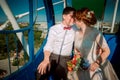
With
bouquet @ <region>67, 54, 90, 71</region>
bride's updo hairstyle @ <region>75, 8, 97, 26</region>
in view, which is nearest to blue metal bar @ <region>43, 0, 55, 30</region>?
bouquet @ <region>67, 54, 90, 71</region>

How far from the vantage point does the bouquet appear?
8.94 feet

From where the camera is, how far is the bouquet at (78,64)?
2.72 metres

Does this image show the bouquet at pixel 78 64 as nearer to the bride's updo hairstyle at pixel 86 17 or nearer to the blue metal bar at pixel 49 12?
the bride's updo hairstyle at pixel 86 17

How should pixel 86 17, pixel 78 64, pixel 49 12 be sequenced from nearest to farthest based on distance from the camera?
pixel 86 17
pixel 78 64
pixel 49 12

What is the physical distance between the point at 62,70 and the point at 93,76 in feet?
1.69

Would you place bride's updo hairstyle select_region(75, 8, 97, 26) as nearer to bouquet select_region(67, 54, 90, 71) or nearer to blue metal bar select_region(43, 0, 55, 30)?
bouquet select_region(67, 54, 90, 71)

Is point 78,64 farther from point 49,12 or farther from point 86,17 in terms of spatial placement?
point 49,12

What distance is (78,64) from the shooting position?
2789mm

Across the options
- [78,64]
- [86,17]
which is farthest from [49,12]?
[86,17]

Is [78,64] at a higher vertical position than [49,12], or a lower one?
lower

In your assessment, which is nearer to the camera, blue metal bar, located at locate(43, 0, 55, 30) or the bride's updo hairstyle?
the bride's updo hairstyle

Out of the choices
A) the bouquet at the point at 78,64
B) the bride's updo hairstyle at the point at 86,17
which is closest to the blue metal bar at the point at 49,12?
the bouquet at the point at 78,64

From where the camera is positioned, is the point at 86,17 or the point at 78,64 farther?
the point at 78,64

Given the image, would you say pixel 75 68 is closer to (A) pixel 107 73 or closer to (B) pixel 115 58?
(A) pixel 107 73
